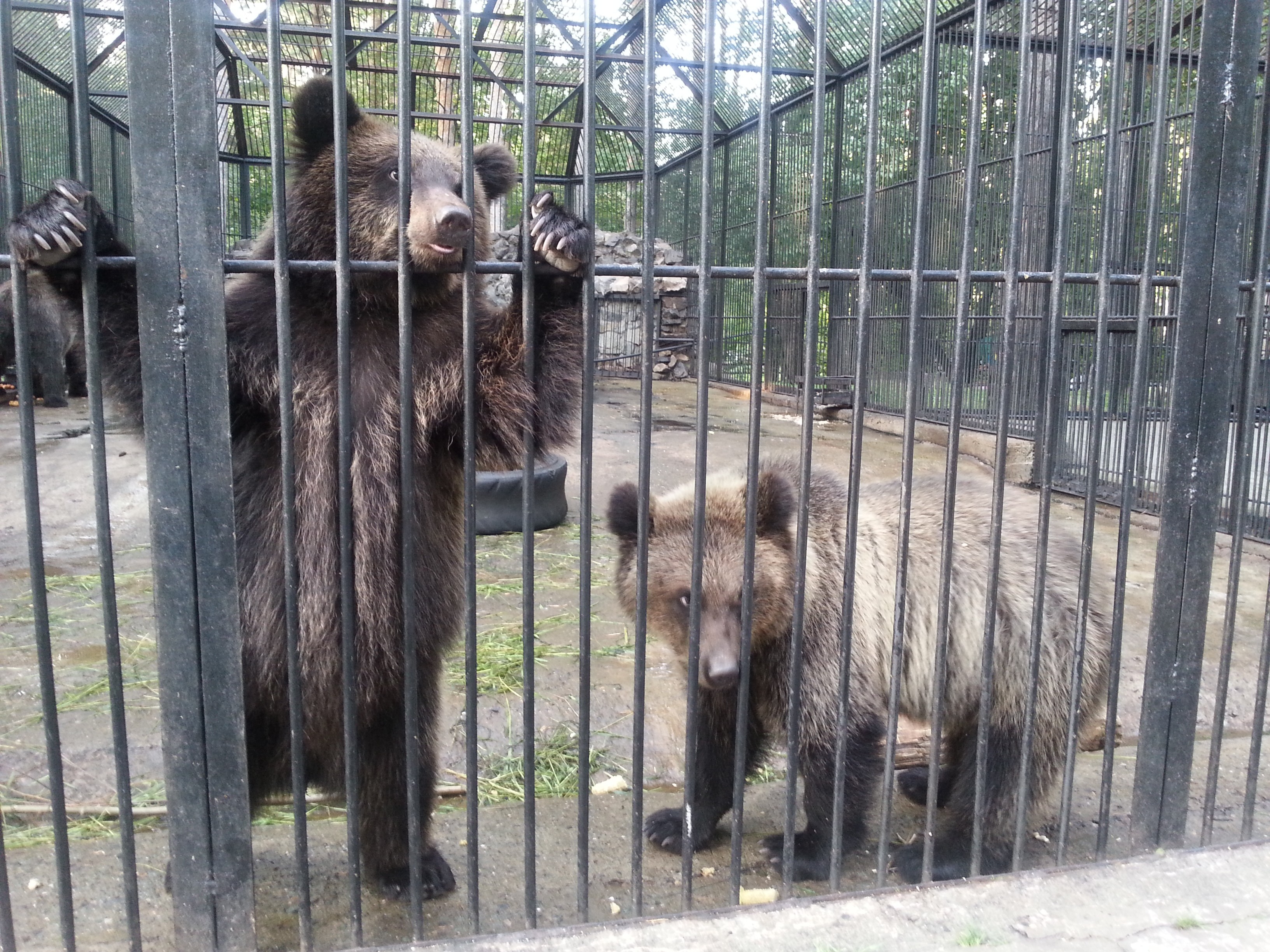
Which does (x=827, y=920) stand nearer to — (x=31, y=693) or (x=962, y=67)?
(x=31, y=693)

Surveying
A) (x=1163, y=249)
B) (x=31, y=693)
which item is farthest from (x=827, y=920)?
(x=1163, y=249)

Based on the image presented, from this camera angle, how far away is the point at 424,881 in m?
2.85

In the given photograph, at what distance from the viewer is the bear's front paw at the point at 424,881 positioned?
2.85 metres

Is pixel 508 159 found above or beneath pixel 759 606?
above

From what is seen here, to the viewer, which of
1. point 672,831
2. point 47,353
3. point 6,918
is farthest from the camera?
point 47,353

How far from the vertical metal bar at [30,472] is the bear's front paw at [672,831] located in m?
1.78

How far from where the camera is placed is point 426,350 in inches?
107

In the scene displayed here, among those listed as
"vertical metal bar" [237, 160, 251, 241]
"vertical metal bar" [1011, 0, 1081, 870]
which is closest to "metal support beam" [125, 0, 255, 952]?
"vertical metal bar" [1011, 0, 1081, 870]

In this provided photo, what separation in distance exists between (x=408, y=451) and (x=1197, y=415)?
228cm

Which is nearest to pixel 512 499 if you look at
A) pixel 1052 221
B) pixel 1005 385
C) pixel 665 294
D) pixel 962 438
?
pixel 1005 385

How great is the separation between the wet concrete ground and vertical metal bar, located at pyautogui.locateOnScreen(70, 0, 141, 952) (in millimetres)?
486

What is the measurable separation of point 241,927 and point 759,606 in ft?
5.79

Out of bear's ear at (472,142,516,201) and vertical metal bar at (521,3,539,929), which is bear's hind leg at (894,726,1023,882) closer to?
vertical metal bar at (521,3,539,929)

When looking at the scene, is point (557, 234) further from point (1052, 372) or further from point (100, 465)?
point (1052, 372)
